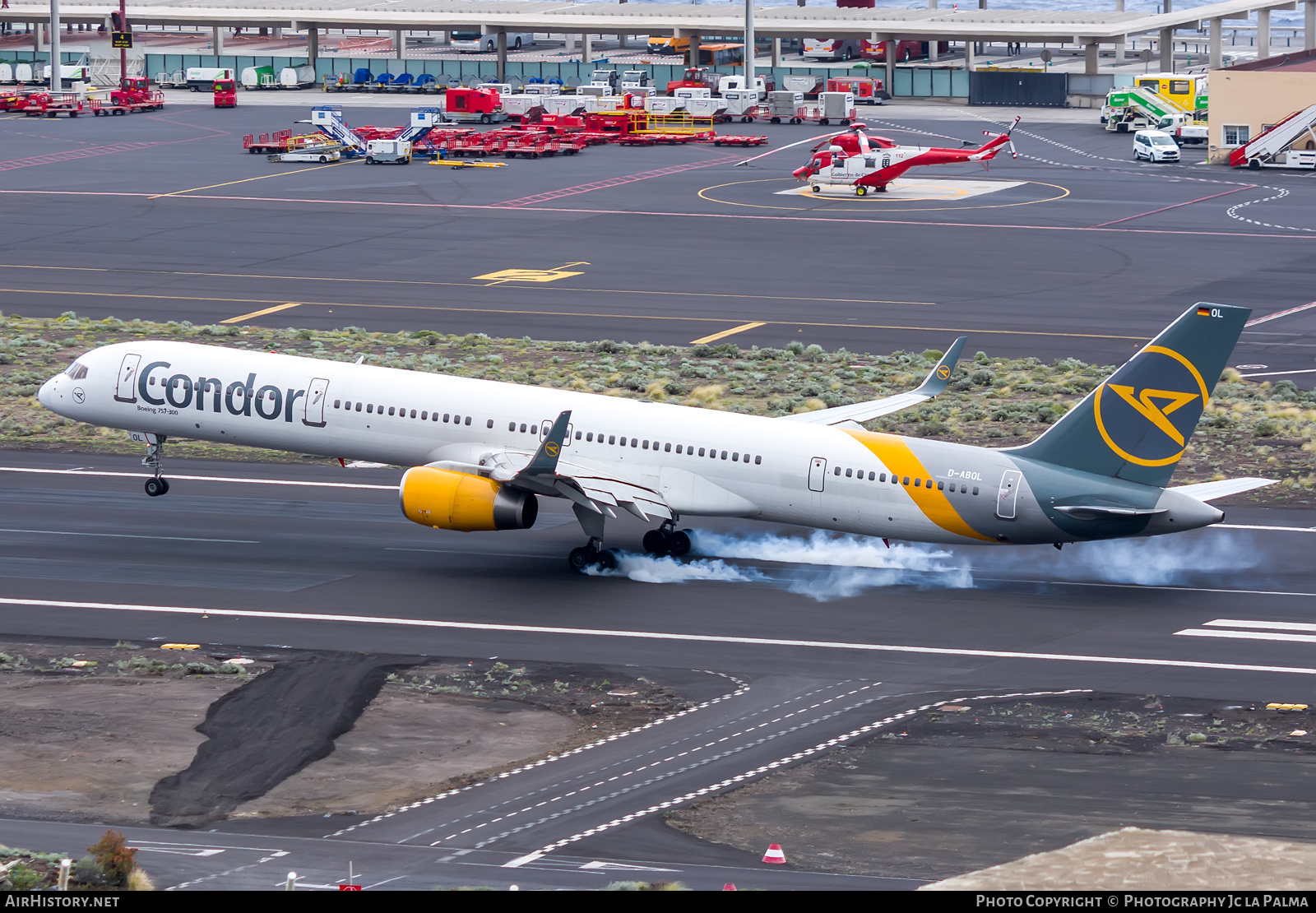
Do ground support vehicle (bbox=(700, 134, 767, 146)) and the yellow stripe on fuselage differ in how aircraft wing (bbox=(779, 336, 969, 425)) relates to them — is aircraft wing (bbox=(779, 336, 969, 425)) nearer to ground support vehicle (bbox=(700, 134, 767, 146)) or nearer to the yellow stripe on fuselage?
the yellow stripe on fuselage

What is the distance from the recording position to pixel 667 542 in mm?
43688

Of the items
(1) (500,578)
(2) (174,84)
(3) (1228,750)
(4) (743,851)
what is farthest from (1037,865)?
(2) (174,84)

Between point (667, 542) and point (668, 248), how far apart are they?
4803 cm

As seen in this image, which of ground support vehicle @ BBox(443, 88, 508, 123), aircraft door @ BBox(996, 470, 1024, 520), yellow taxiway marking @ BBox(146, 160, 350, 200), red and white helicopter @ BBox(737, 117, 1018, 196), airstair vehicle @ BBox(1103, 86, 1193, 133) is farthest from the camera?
ground support vehicle @ BBox(443, 88, 508, 123)

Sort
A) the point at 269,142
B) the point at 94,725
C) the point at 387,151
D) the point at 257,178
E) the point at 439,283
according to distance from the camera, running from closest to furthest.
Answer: the point at 94,725, the point at 439,283, the point at 257,178, the point at 387,151, the point at 269,142

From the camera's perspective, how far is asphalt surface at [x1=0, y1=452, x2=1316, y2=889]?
88.0 feet

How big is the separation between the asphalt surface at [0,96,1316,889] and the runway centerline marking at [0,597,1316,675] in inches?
4.1

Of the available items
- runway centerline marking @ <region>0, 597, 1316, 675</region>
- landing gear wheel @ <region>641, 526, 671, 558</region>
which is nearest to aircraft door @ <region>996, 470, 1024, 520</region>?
runway centerline marking @ <region>0, 597, 1316, 675</region>

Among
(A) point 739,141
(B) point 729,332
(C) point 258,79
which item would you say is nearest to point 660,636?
(B) point 729,332

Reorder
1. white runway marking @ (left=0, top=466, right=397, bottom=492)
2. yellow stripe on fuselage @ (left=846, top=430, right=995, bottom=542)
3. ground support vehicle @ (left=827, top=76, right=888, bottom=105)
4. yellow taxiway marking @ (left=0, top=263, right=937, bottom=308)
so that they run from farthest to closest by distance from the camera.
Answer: ground support vehicle @ (left=827, top=76, right=888, bottom=105)
yellow taxiway marking @ (left=0, top=263, right=937, bottom=308)
white runway marking @ (left=0, top=466, right=397, bottom=492)
yellow stripe on fuselage @ (left=846, top=430, right=995, bottom=542)

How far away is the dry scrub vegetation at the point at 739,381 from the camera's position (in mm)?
54562

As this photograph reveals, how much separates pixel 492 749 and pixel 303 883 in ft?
23.8

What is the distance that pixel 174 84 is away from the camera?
187625mm

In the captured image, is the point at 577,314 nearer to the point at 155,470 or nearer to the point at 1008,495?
the point at 155,470
